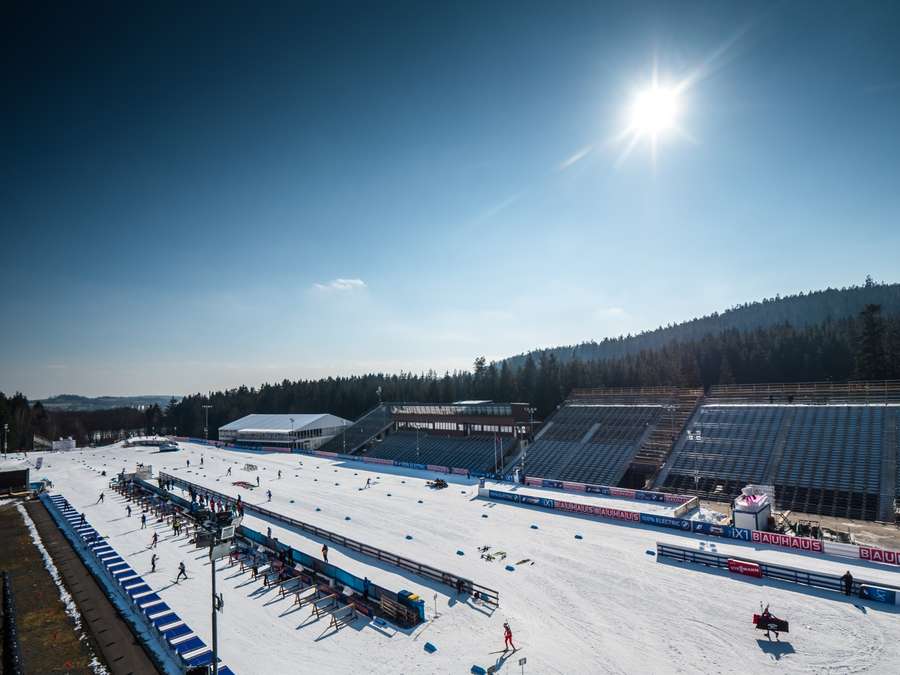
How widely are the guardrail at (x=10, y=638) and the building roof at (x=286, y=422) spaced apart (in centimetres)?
7258

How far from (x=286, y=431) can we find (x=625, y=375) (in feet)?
250

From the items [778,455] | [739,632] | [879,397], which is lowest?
[739,632]

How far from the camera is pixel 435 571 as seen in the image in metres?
29.9

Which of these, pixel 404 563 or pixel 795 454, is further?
pixel 795 454

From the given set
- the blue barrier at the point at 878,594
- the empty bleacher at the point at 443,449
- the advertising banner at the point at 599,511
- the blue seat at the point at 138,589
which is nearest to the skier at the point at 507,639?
the blue barrier at the point at 878,594

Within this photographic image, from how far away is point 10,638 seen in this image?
2422 cm

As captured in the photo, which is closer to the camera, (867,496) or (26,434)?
(867,496)

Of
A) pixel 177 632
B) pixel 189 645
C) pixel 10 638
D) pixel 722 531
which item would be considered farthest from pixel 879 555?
pixel 10 638

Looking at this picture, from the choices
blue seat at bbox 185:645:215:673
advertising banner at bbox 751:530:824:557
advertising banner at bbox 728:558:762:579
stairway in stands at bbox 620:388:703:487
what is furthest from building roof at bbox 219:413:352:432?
advertising banner at bbox 728:558:762:579

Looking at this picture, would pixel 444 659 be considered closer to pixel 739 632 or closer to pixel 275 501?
pixel 739 632

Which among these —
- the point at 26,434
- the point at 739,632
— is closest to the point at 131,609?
the point at 739,632

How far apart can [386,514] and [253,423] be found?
83712mm

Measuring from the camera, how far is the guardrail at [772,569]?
88.9 feet

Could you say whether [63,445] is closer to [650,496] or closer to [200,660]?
[200,660]
